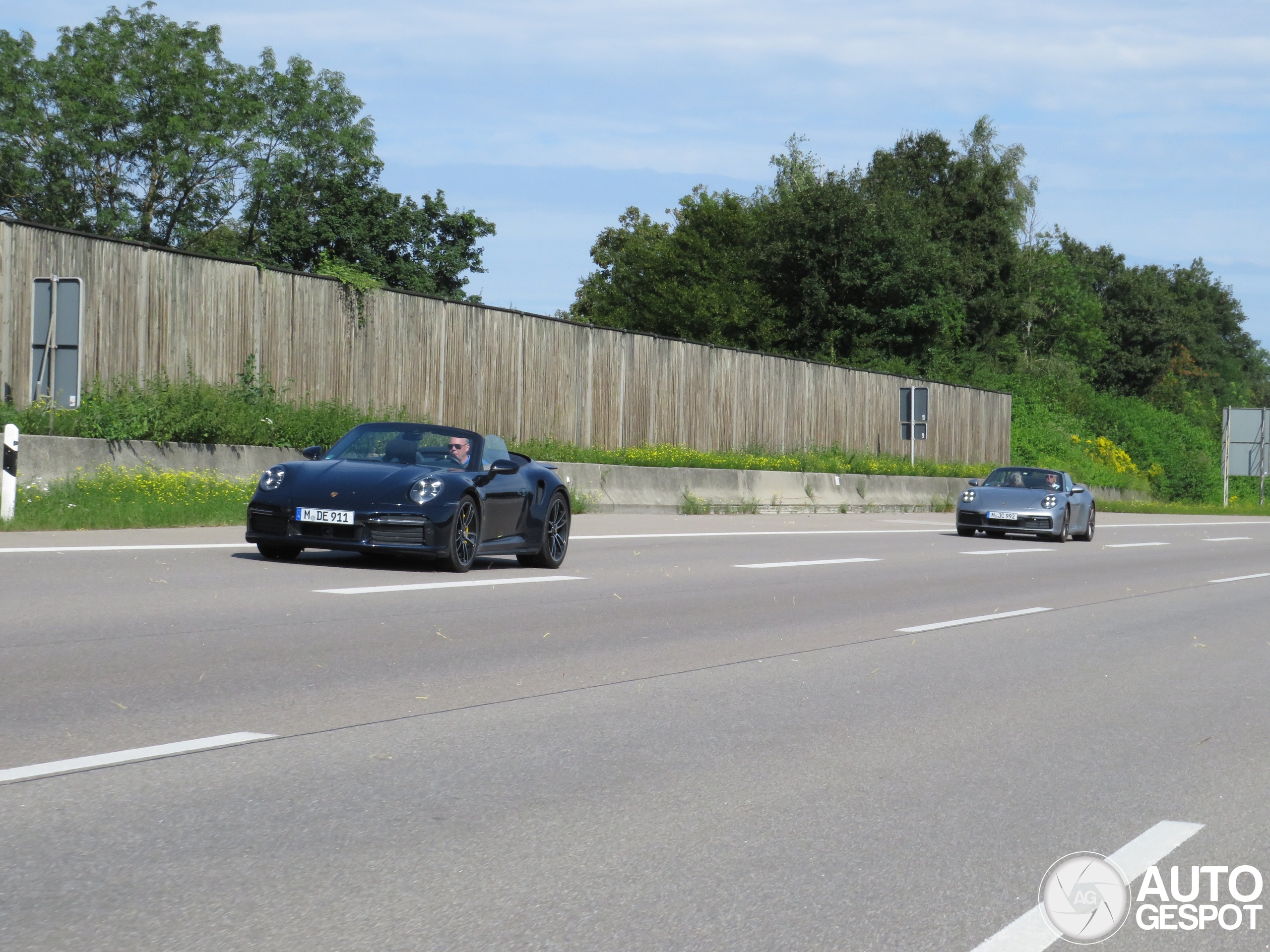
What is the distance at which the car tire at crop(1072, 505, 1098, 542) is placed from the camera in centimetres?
2706

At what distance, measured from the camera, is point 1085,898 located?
439 cm

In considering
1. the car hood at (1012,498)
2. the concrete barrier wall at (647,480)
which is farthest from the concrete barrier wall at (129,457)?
the car hood at (1012,498)

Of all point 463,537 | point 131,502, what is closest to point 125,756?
point 463,537

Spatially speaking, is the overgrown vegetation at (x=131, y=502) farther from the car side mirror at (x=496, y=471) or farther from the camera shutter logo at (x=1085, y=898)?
the camera shutter logo at (x=1085, y=898)

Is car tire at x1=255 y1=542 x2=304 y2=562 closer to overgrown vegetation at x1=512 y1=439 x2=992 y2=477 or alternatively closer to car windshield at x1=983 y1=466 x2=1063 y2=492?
overgrown vegetation at x1=512 y1=439 x2=992 y2=477

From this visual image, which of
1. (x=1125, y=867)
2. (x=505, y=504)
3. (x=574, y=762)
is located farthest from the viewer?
(x=505, y=504)

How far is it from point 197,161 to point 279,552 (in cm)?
4916

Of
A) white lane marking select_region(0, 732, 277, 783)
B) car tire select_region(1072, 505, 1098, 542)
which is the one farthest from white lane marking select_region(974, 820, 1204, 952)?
car tire select_region(1072, 505, 1098, 542)

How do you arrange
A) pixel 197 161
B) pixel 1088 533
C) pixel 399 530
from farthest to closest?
pixel 197 161 < pixel 1088 533 < pixel 399 530

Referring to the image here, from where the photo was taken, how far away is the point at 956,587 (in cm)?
1534

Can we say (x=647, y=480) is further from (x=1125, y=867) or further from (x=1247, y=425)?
(x=1247, y=425)

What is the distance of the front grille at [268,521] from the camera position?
12703mm

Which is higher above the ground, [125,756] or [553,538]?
[553,538]

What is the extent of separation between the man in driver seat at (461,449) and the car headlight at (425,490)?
2.43ft
